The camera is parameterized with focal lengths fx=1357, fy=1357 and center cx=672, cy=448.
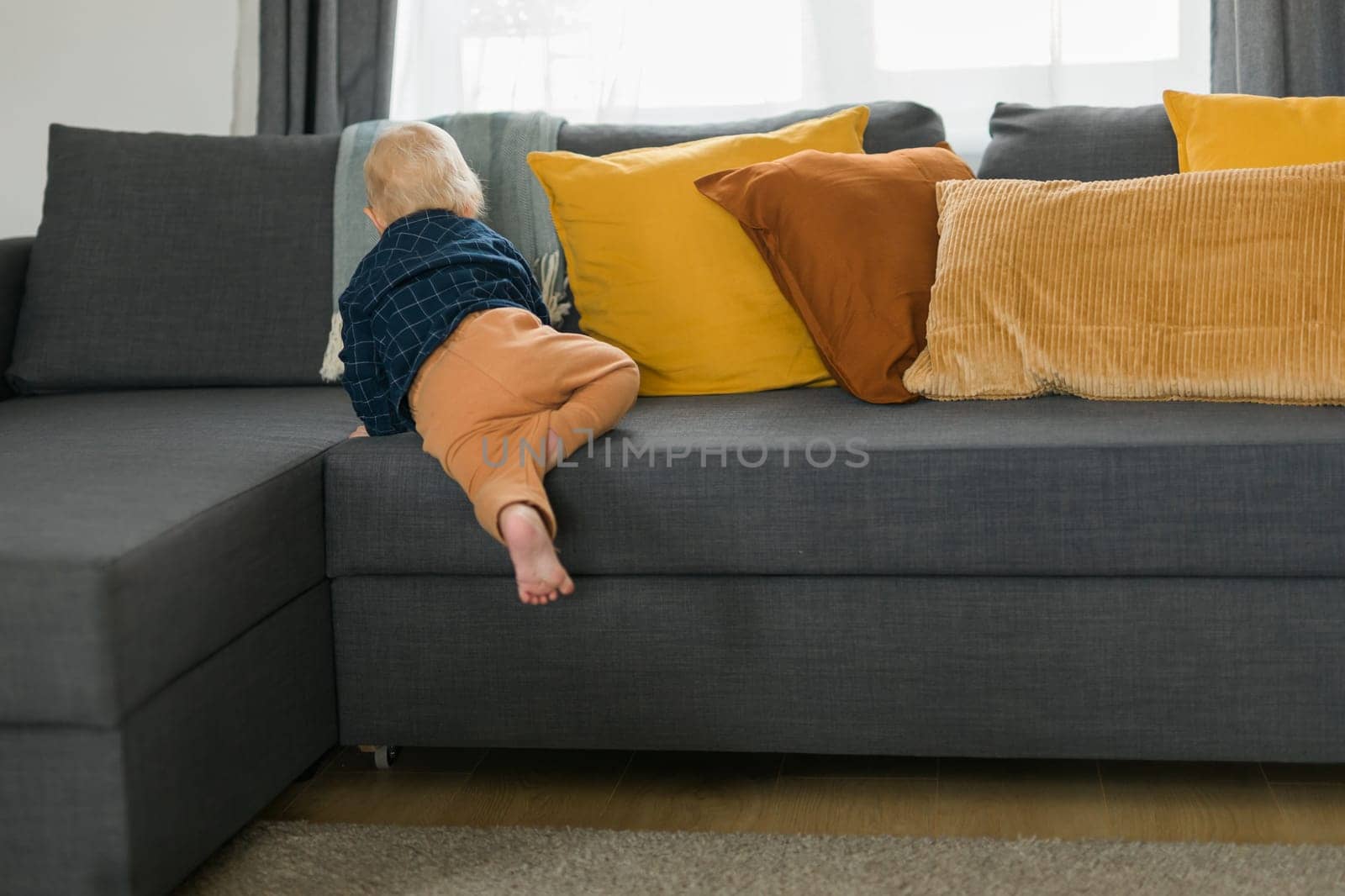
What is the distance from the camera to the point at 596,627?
1.82 metres

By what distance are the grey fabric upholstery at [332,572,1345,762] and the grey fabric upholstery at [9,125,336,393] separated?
816 mm

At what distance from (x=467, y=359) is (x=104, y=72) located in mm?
2145

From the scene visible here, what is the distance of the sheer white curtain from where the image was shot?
292cm

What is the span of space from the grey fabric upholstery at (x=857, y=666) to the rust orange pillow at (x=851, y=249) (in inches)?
16.4

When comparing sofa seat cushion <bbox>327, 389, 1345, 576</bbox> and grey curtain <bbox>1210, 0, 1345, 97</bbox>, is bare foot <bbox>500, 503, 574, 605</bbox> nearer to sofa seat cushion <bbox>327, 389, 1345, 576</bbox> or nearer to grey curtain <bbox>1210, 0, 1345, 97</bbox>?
sofa seat cushion <bbox>327, 389, 1345, 576</bbox>

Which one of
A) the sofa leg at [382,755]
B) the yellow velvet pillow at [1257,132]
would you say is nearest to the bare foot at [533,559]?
the sofa leg at [382,755]

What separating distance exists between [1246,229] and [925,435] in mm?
590

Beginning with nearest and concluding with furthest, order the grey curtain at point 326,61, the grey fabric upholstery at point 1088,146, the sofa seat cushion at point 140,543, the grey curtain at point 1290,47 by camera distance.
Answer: the sofa seat cushion at point 140,543, the grey fabric upholstery at point 1088,146, the grey curtain at point 1290,47, the grey curtain at point 326,61

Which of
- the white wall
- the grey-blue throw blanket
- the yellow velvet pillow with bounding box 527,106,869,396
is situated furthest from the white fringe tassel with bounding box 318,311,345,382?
the white wall

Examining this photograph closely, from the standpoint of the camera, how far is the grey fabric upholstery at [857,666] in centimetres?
171

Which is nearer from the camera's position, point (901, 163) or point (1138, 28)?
point (901, 163)

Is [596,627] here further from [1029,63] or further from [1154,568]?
[1029,63]

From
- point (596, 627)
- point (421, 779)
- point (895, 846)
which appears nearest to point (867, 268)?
point (596, 627)

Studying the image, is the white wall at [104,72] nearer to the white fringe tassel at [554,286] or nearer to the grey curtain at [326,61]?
the grey curtain at [326,61]
